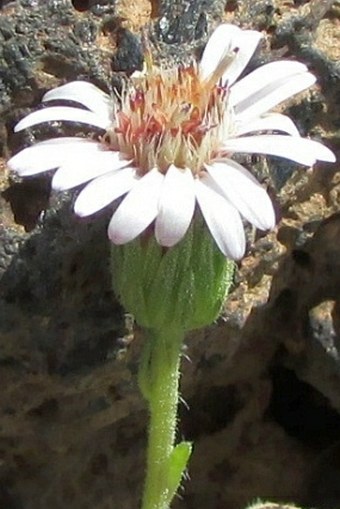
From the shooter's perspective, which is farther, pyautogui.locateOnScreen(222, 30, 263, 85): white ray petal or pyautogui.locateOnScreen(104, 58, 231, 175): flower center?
pyautogui.locateOnScreen(222, 30, 263, 85): white ray petal

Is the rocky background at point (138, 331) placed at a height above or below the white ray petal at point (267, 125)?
below

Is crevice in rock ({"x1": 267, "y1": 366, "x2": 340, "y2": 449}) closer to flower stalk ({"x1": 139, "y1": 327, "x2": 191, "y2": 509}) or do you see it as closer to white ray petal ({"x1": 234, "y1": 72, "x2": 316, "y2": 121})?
flower stalk ({"x1": 139, "y1": 327, "x2": 191, "y2": 509})

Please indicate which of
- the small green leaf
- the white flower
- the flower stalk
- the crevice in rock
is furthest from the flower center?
the crevice in rock

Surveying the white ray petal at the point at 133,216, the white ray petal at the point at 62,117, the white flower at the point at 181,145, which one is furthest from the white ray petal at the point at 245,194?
the white ray petal at the point at 62,117

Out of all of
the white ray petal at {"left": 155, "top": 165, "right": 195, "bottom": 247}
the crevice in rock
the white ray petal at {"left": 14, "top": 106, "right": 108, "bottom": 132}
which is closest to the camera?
the white ray petal at {"left": 155, "top": 165, "right": 195, "bottom": 247}

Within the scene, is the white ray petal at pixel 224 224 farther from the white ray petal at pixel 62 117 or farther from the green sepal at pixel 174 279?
the white ray petal at pixel 62 117

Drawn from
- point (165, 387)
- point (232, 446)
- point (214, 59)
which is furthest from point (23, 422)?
point (214, 59)

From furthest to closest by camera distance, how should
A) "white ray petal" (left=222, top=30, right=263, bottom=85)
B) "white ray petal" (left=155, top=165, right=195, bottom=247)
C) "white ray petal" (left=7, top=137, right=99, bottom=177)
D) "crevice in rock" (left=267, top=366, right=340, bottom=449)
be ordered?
"crevice in rock" (left=267, top=366, right=340, bottom=449)
"white ray petal" (left=222, top=30, right=263, bottom=85)
"white ray petal" (left=7, top=137, right=99, bottom=177)
"white ray petal" (left=155, top=165, right=195, bottom=247)

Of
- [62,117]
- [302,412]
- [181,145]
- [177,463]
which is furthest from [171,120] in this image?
[302,412]
